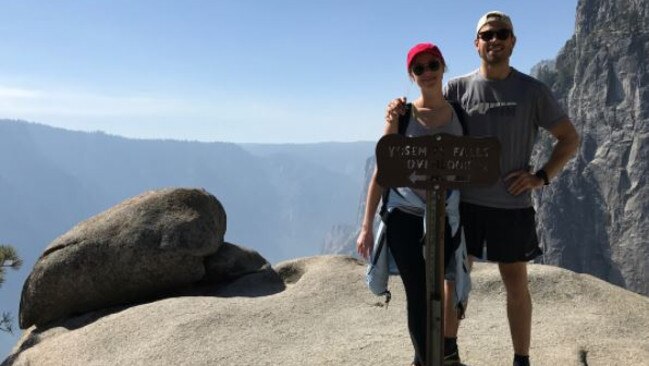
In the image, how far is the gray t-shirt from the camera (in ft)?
17.7

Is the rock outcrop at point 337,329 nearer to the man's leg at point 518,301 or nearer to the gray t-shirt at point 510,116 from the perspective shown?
the man's leg at point 518,301

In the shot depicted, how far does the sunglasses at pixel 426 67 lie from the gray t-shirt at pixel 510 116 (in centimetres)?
71

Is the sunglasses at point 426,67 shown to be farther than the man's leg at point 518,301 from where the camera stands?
No

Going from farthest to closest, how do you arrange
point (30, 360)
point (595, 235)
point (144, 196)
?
point (595, 235) < point (144, 196) < point (30, 360)

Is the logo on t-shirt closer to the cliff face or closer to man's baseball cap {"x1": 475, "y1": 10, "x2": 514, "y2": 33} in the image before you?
man's baseball cap {"x1": 475, "y1": 10, "x2": 514, "y2": 33}

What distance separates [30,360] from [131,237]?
11.9 ft

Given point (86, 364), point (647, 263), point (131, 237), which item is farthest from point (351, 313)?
point (647, 263)

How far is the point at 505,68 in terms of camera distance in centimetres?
542

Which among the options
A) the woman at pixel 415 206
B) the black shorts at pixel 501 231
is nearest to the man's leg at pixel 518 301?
the black shorts at pixel 501 231

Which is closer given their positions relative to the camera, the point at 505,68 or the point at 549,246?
the point at 505,68

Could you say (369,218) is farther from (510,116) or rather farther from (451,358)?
(451,358)

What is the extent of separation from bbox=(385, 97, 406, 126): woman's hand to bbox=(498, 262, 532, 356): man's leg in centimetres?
191

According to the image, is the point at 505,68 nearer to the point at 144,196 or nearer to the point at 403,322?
the point at 403,322

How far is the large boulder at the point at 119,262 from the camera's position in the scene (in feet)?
42.5
